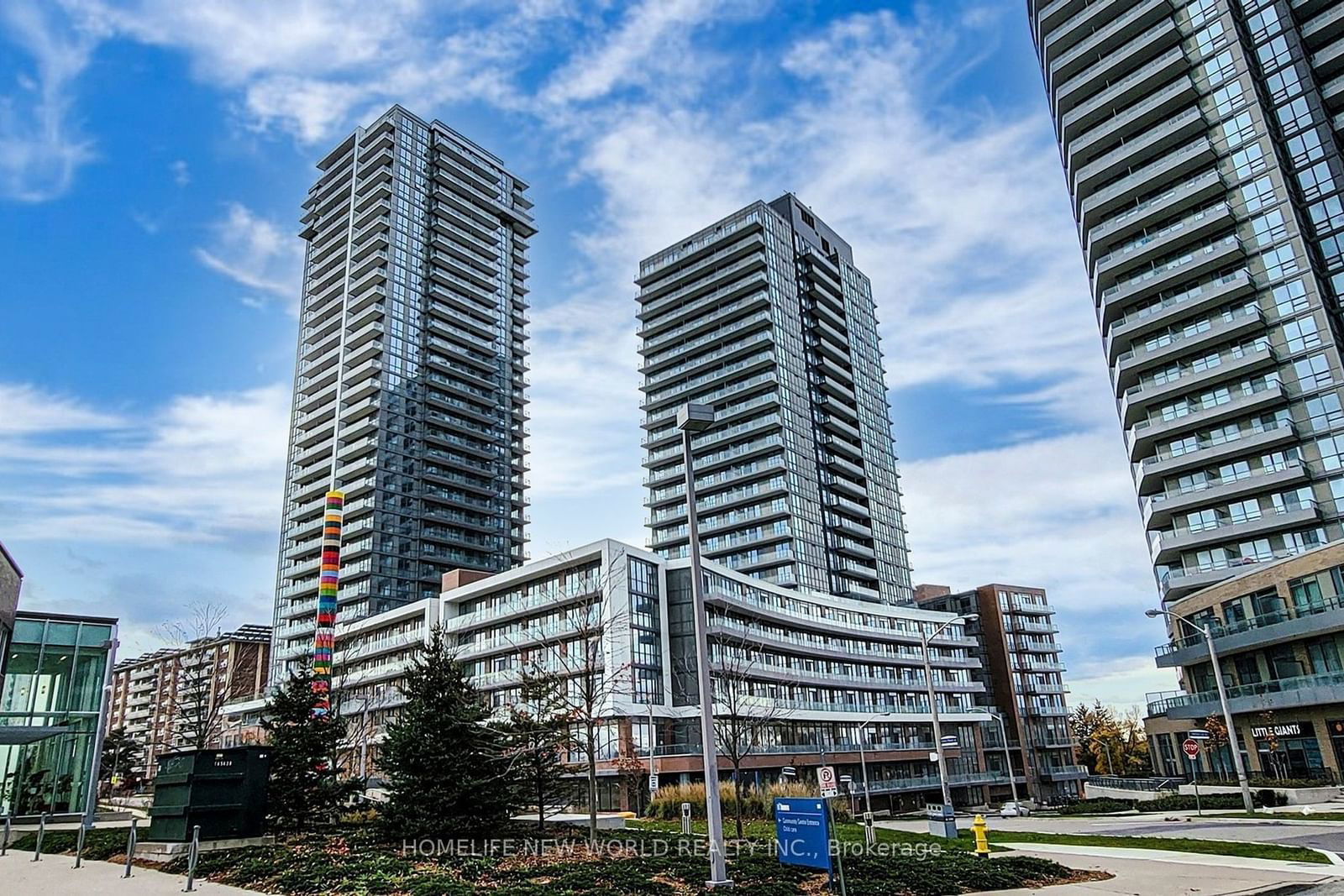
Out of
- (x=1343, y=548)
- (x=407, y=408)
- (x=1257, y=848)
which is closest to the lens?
(x=1257, y=848)

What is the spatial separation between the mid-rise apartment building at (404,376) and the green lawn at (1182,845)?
280ft

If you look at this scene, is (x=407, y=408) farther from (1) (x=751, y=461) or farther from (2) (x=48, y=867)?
(2) (x=48, y=867)

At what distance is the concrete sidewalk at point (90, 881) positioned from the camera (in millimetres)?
17078

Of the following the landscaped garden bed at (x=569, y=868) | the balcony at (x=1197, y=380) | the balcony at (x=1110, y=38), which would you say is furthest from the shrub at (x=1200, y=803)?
the balcony at (x=1110, y=38)

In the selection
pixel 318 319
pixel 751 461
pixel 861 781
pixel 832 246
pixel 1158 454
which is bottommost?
pixel 861 781

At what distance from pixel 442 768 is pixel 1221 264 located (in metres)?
69.3

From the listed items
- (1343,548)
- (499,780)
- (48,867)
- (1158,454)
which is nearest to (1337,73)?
(1158,454)

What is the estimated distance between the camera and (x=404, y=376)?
114 metres

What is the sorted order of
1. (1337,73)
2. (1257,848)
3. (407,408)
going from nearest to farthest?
1. (1257,848)
2. (1337,73)
3. (407,408)

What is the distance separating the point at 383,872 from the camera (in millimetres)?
17359

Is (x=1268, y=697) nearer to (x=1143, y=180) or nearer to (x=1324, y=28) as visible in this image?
(x=1143, y=180)

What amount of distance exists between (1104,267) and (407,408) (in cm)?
8194

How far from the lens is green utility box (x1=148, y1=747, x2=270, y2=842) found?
74.0 ft

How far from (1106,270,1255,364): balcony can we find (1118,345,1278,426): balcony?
4037 mm
